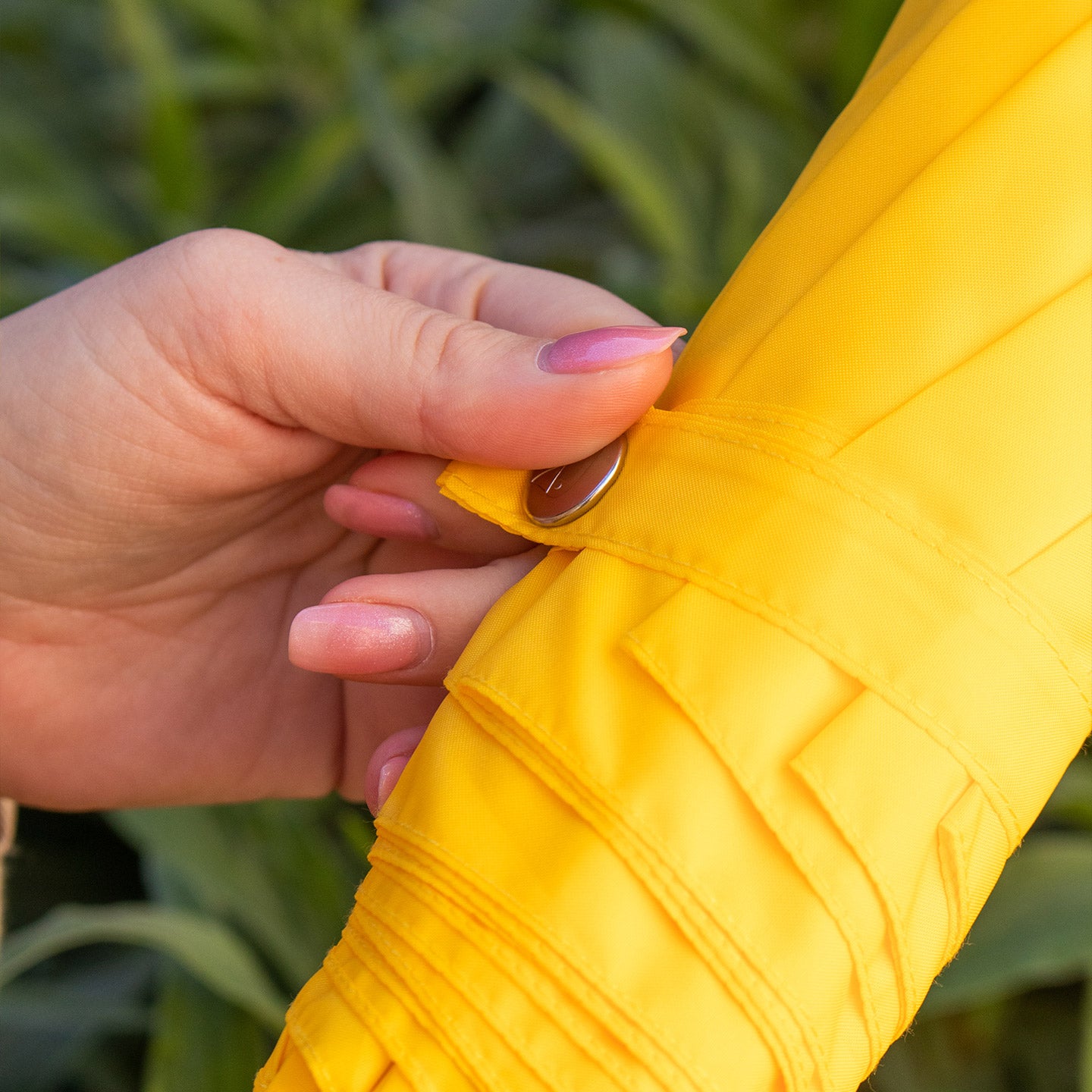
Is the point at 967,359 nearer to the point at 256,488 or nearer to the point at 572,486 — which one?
the point at 572,486

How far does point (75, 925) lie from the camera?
78 cm

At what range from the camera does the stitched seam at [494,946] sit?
1.33 ft

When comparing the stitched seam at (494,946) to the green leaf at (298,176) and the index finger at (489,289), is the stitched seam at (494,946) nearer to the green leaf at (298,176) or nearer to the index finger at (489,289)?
the index finger at (489,289)

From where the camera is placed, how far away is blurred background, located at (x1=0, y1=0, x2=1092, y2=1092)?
2.84 ft

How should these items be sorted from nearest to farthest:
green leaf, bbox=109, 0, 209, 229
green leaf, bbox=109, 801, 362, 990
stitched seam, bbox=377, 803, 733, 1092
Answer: stitched seam, bbox=377, 803, 733, 1092 < green leaf, bbox=109, 801, 362, 990 < green leaf, bbox=109, 0, 209, 229

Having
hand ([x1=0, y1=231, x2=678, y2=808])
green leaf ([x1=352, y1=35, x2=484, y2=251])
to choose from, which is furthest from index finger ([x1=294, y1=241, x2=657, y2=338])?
green leaf ([x1=352, y1=35, x2=484, y2=251])

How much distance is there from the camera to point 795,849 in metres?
0.41

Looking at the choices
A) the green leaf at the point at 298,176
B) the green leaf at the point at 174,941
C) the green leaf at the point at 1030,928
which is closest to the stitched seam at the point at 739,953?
the green leaf at the point at 1030,928

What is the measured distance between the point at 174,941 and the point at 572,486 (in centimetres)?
51

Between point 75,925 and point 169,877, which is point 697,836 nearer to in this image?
point 75,925

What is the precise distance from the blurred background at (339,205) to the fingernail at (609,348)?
1.63ft

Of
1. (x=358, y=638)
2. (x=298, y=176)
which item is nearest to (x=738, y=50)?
(x=298, y=176)

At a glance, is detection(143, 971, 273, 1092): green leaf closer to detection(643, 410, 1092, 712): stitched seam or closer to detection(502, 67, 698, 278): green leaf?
detection(643, 410, 1092, 712): stitched seam

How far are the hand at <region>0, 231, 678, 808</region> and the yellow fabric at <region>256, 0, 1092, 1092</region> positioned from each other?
0.32 feet
